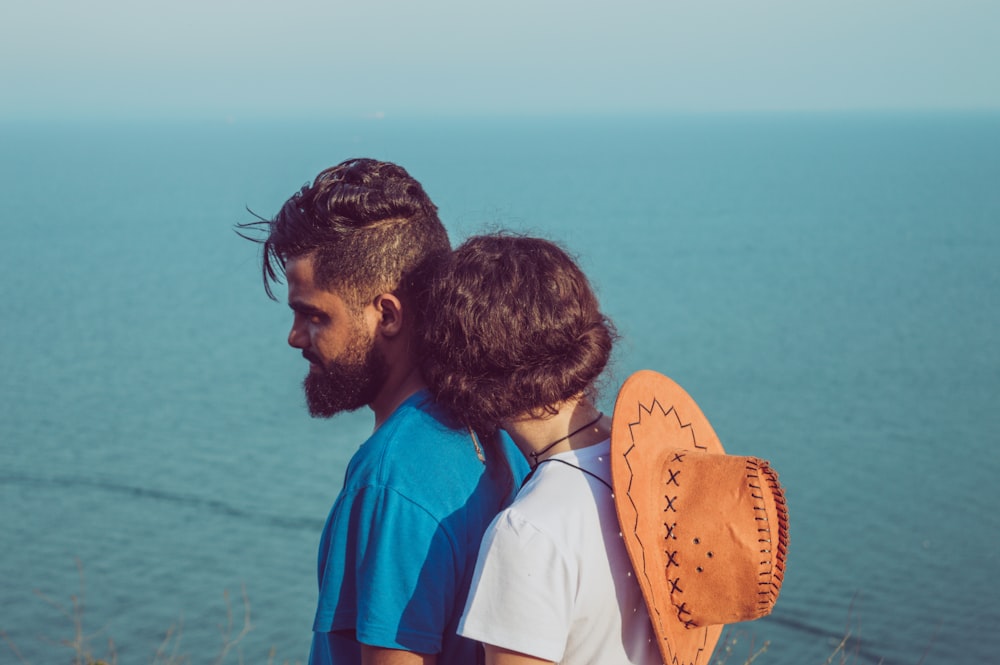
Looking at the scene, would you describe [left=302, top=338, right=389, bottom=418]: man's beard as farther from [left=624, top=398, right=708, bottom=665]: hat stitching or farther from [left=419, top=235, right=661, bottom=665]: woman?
[left=624, top=398, right=708, bottom=665]: hat stitching

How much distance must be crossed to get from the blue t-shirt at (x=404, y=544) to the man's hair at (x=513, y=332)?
0.15 meters

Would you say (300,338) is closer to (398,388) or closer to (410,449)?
(398,388)

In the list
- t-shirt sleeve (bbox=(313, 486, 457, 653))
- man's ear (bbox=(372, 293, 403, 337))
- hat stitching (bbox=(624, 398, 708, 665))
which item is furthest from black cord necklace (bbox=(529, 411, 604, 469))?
man's ear (bbox=(372, 293, 403, 337))

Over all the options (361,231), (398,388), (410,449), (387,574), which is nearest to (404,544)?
(387,574)

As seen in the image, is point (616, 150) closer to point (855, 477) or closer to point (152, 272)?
point (152, 272)

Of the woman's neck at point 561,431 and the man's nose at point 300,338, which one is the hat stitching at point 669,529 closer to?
the woman's neck at point 561,431

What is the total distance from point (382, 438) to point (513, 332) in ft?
1.27

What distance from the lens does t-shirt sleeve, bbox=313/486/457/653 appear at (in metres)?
2.42

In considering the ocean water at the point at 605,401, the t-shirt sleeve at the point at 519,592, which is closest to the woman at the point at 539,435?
the t-shirt sleeve at the point at 519,592

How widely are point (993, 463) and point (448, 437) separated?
34.5 meters

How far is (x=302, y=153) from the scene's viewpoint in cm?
14862

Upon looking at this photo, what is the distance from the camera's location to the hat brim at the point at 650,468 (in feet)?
7.65

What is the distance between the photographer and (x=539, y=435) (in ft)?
8.39

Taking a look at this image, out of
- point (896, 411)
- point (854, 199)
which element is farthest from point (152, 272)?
point (854, 199)
